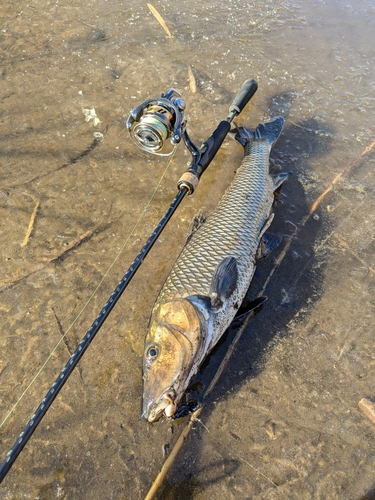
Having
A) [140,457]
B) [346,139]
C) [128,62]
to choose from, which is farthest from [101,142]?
[140,457]

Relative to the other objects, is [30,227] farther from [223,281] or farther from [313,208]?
[313,208]

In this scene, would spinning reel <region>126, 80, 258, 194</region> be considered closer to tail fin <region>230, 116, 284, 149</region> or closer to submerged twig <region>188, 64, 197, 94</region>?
tail fin <region>230, 116, 284, 149</region>

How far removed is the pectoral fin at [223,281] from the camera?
9.22 ft

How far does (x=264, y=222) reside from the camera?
11.3 feet

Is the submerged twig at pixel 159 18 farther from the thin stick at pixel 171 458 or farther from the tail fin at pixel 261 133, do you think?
the thin stick at pixel 171 458

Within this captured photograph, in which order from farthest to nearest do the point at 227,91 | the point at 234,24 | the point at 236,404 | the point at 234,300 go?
the point at 234,24 < the point at 227,91 < the point at 234,300 < the point at 236,404

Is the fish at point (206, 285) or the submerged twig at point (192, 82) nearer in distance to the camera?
→ the fish at point (206, 285)

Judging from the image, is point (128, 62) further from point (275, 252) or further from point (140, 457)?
point (140, 457)

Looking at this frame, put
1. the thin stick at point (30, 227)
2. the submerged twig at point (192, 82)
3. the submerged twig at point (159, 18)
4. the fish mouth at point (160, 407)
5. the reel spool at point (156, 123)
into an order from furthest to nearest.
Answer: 1. the submerged twig at point (159, 18)
2. the submerged twig at point (192, 82)
3. the thin stick at point (30, 227)
4. the reel spool at point (156, 123)
5. the fish mouth at point (160, 407)

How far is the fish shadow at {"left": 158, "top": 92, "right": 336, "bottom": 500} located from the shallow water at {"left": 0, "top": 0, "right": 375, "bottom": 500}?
0.01m

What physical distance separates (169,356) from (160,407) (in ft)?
1.10

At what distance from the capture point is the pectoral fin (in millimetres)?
2811

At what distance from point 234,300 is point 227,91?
315 centimetres

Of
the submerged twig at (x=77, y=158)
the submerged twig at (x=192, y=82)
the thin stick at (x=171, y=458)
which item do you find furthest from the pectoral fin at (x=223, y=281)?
the submerged twig at (x=192, y=82)
